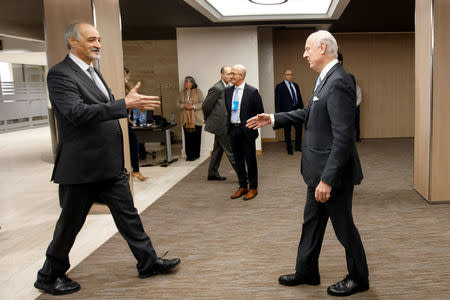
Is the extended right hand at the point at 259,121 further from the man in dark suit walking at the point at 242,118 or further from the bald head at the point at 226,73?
the bald head at the point at 226,73

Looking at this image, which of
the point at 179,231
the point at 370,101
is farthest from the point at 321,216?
the point at 370,101

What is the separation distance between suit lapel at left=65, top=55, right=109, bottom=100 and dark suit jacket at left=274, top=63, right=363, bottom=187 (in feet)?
4.22

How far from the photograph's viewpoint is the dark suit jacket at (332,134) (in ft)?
7.25

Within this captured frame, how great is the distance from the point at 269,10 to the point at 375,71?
413 cm

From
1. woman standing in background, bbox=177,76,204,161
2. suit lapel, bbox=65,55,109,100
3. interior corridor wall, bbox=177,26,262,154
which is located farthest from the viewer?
interior corridor wall, bbox=177,26,262,154

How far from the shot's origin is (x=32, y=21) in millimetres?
7891

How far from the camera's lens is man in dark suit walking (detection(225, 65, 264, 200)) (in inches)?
193

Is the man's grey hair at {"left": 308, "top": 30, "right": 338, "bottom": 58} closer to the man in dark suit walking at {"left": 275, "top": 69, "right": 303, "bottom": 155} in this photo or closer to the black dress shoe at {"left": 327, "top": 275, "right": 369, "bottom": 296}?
the black dress shoe at {"left": 327, "top": 275, "right": 369, "bottom": 296}

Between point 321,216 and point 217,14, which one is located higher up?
point 217,14

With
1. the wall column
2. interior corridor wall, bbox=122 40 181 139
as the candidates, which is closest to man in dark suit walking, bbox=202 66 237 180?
the wall column

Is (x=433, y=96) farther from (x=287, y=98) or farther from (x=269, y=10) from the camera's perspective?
(x=287, y=98)

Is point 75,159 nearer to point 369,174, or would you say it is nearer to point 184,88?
point 369,174

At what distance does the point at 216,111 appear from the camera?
607cm

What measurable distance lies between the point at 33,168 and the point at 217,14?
14.7 feet
